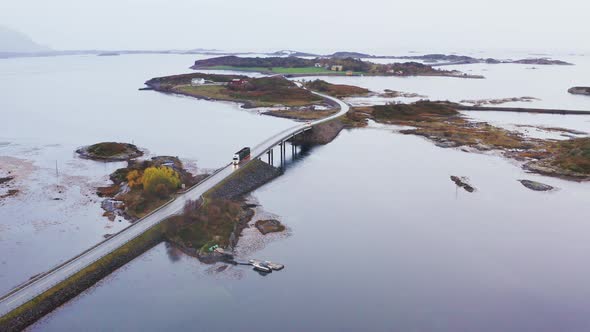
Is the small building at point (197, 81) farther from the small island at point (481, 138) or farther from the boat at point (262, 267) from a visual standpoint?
the boat at point (262, 267)

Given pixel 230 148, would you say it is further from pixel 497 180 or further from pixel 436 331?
pixel 436 331

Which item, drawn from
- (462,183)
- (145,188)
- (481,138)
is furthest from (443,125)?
(145,188)

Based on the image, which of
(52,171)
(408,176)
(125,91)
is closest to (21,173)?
A: (52,171)

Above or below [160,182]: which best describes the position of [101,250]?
below

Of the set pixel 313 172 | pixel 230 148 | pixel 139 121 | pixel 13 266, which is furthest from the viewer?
pixel 139 121

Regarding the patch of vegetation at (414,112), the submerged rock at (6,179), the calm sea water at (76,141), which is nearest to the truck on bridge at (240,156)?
the calm sea water at (76,141)

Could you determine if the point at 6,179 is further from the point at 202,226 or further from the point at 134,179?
the point at 202,226
